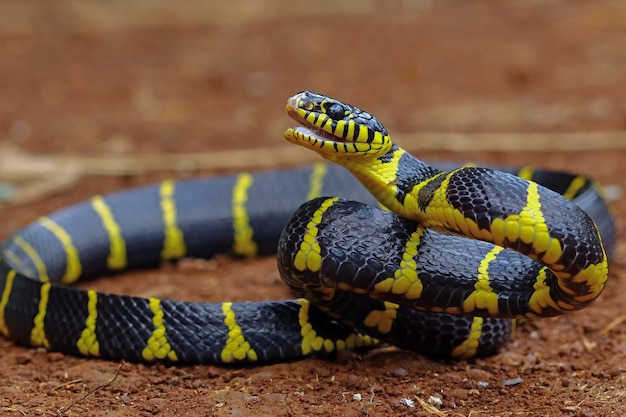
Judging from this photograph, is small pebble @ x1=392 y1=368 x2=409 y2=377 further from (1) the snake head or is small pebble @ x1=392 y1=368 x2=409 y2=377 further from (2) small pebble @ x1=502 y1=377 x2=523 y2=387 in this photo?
(1) the snake head

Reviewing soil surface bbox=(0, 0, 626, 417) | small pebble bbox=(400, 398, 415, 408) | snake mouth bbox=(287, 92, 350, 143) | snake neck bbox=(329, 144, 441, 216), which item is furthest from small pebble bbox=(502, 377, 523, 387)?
snake mouth bbox=(287, 92, 350, 143)

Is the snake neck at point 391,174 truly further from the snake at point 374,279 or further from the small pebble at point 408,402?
the small pebble at point 408,402

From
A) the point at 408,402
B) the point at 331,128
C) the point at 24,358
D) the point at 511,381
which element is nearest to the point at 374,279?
the point at 408,402

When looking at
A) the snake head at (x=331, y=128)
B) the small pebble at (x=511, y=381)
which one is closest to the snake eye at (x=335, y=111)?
the snake head at (x=331, y=128)

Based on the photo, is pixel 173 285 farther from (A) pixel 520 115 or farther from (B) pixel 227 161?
(A) pixel 520 115

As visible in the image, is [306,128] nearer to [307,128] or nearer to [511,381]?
[307,128]

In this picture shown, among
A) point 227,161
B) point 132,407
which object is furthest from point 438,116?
point 132,407

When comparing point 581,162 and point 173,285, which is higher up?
point 581,162
